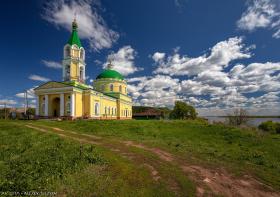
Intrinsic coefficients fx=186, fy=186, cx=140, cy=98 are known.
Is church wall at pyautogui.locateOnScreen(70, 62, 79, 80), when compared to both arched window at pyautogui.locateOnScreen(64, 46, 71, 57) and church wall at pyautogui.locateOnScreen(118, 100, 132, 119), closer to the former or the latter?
arched window at pyautogui.locateOnScreen(64, 46, 71, 57)

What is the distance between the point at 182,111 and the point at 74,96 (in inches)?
1697

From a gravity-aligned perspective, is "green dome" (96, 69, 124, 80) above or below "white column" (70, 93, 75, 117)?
above

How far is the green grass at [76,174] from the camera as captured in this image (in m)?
5.75

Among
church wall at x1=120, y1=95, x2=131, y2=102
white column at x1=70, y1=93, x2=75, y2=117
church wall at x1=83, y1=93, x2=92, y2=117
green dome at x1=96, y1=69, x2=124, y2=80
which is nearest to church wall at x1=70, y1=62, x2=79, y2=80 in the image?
church wall at x1=83, y1=93, x2=92, y2=117

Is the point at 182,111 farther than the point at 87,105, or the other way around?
the point at 182,111

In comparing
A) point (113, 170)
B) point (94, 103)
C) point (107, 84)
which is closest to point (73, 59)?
point (94, 103)

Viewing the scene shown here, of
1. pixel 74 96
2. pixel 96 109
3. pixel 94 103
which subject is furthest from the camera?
pixel 96 109

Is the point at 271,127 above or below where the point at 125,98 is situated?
below

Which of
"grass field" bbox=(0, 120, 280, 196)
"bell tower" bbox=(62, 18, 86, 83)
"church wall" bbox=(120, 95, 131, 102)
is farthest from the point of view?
"church wall" bbox=(120, 95, 131, 102)

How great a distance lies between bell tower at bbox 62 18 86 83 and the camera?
3756 cm

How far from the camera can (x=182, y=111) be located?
216 feet

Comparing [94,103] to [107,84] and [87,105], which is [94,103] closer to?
[87,105]

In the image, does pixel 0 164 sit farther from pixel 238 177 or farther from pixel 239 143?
pixel 239 143

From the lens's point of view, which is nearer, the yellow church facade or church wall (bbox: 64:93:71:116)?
the yellow church facade
